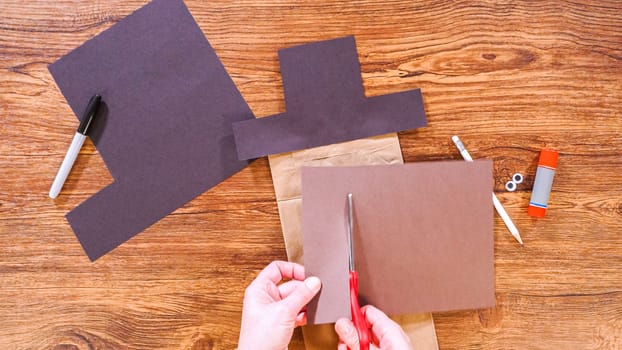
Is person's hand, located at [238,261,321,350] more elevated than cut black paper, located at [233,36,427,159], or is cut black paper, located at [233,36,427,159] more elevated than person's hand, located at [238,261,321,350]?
cut black paper, located at [233,36,427,159]

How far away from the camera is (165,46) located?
2.42 feet

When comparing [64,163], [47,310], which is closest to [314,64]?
[64,163]

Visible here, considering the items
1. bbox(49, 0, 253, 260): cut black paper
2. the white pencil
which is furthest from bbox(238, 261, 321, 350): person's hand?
the white pencil

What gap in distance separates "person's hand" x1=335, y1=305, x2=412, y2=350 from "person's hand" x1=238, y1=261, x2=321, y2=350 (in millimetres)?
67

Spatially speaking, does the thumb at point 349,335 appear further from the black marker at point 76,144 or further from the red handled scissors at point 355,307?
the black marker at point 76,144

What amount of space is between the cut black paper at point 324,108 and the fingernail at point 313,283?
21cm

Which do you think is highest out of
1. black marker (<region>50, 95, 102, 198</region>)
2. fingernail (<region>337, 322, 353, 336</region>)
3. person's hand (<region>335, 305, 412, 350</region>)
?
black marker (<region>50, 95, 102, 198</region>)

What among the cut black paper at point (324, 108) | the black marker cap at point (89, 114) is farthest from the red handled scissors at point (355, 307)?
the black marker cap at point (89, 114)

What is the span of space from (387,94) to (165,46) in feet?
1.23

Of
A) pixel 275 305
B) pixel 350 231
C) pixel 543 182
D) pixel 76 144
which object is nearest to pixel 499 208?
pixel 543 182

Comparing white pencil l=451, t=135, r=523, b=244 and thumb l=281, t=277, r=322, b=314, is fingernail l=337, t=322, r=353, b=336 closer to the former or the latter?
thumb l=281, t=277, r=322, b=314

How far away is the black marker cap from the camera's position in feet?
2.36

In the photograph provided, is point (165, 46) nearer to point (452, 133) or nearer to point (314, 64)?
point (314, 64)

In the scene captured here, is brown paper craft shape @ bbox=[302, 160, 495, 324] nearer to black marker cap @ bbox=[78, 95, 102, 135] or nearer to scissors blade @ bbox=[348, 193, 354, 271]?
scissors blade @ bbox=[348, 193, 354, 271]
